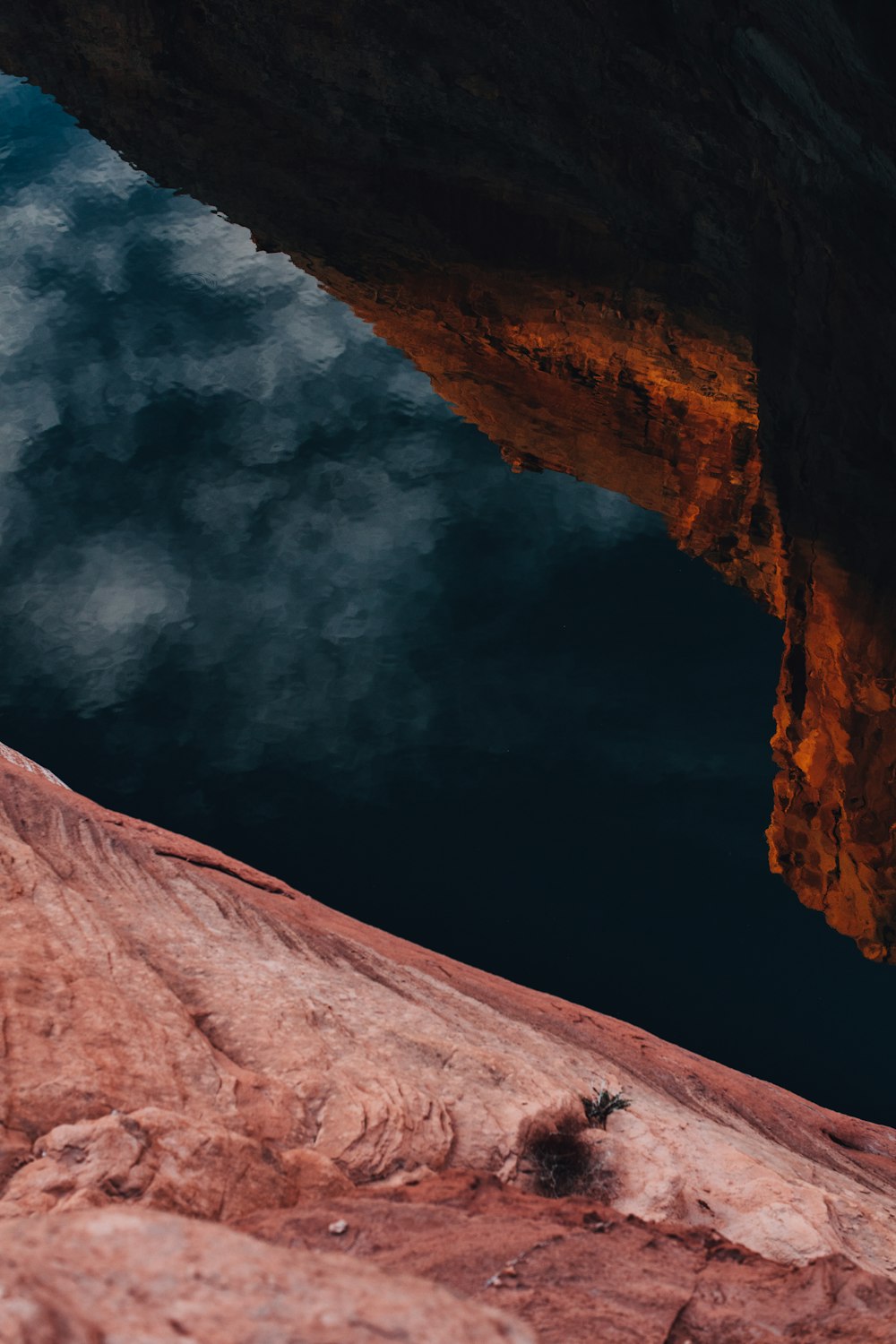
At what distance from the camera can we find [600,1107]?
5914 mm

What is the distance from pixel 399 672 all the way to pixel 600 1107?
5.65 m

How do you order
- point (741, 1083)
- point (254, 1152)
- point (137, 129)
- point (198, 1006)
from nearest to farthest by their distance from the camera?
point (254, 1152) → point (198, 1006) → point (741, 1083) → point (137, 129)

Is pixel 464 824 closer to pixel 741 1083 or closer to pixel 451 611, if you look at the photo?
pixel 451 611

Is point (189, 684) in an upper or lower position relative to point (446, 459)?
lower

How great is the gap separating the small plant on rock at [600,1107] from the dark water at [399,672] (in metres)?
3.42

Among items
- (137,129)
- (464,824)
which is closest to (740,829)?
(464,824)

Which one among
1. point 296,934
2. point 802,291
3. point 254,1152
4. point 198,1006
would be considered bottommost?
point 296,934

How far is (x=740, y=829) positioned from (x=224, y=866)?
4.55m

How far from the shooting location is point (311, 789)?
33.8 feet

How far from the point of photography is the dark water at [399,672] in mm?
9648

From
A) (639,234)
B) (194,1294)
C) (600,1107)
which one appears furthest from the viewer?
(639,234)

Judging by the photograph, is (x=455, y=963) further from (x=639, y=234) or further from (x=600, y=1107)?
(x=639, y=234)

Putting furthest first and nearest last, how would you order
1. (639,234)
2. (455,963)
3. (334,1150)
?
(639,234) → (455,963) → (334,1150)

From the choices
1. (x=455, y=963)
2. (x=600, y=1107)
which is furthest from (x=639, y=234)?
(x=600, y=1107)
